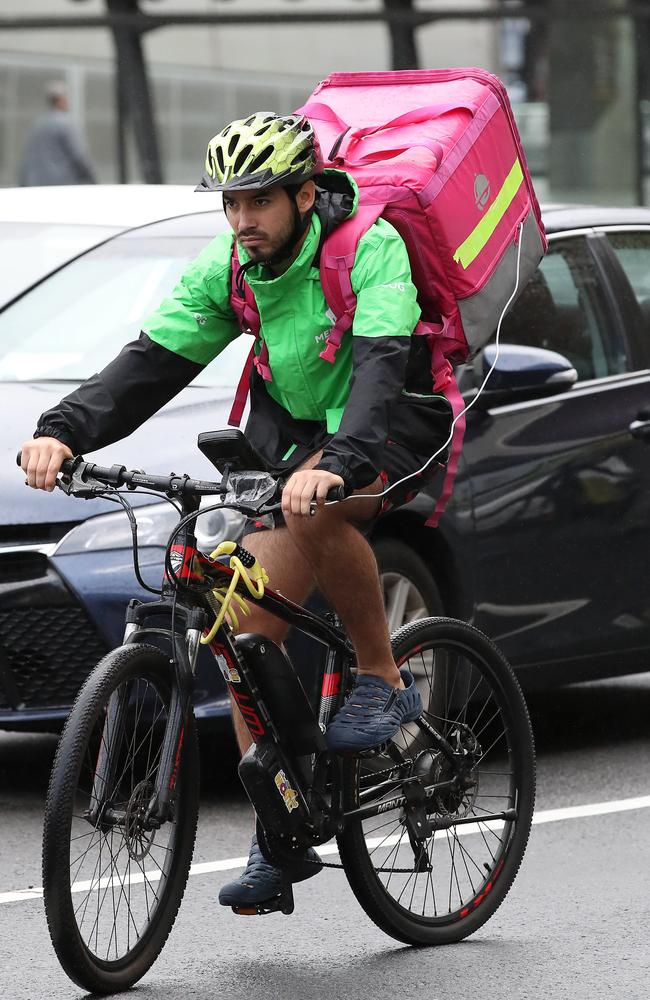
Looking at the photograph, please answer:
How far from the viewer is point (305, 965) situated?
14.9 ft

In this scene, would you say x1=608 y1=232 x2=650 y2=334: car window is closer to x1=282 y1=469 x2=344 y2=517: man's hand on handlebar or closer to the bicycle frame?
the bicycle frame

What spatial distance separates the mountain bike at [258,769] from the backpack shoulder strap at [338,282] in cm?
34

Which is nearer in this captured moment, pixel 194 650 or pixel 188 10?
pixel 194 650

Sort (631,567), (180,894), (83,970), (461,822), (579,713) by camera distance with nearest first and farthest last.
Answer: (83,970) → (180,894) → (461,822) → (631,567) → (579,713)

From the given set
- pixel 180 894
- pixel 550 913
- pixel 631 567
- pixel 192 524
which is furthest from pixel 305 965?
pixel 631 567

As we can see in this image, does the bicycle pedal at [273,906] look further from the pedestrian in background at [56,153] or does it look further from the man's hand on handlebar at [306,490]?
the pedestrian in background at [56,153]

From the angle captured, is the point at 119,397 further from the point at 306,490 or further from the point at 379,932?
the point at 379,932

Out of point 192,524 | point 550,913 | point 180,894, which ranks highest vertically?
point 192,524

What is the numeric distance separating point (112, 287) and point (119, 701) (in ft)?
9.58

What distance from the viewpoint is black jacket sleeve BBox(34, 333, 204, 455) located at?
4395 mm

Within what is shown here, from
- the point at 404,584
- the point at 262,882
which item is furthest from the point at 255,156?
the point at 404,584

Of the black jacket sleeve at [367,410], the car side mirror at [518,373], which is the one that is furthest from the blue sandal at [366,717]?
the car side mirror at [518,373]

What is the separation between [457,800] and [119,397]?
1.30 metres

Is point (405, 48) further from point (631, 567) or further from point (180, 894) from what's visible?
point (180, 894)
